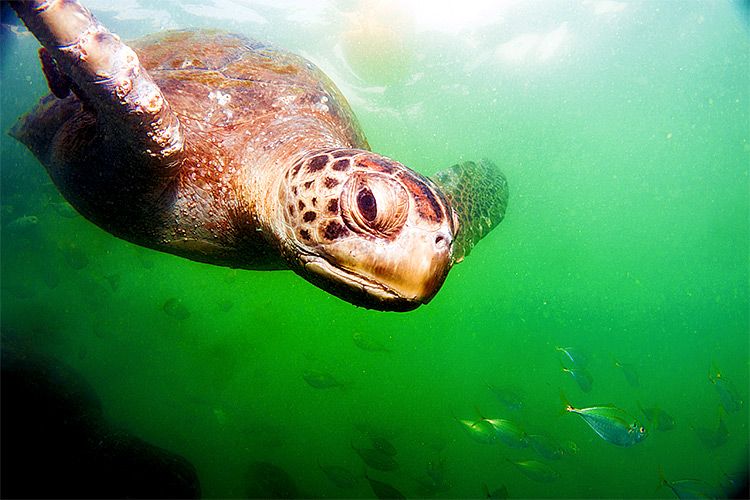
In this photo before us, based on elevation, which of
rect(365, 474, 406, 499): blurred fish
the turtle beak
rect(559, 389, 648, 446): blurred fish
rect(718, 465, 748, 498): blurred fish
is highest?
the turtle beak

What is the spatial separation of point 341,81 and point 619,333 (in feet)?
162

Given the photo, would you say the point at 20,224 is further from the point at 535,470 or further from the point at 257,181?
the point at 535,470

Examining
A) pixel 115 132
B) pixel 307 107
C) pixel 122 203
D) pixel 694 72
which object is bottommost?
pixel 122 203

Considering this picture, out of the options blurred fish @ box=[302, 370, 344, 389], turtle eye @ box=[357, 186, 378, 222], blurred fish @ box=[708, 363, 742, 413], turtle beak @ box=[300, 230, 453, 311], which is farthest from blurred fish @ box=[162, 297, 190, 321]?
blurred fish @ box=[708, 363, 742, 413]

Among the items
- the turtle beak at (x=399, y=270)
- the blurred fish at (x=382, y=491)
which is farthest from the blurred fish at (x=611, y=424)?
the turtle beak at (x=399, y=270)

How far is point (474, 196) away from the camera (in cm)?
429

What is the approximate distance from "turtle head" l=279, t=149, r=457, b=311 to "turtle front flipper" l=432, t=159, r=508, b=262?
242 cm

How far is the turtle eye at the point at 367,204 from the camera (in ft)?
4.06

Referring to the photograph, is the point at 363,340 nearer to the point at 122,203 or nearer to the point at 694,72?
the point at 122,203

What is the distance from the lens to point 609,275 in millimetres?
37750

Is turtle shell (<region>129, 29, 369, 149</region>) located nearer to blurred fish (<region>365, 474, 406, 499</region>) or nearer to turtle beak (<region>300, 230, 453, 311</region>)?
turtle beak (<region>300, 230, 453, 311</region>)

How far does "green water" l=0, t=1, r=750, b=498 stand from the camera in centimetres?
1075

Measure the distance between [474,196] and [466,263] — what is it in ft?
88.9

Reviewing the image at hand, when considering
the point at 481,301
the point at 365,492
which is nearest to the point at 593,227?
the point at 481,301
